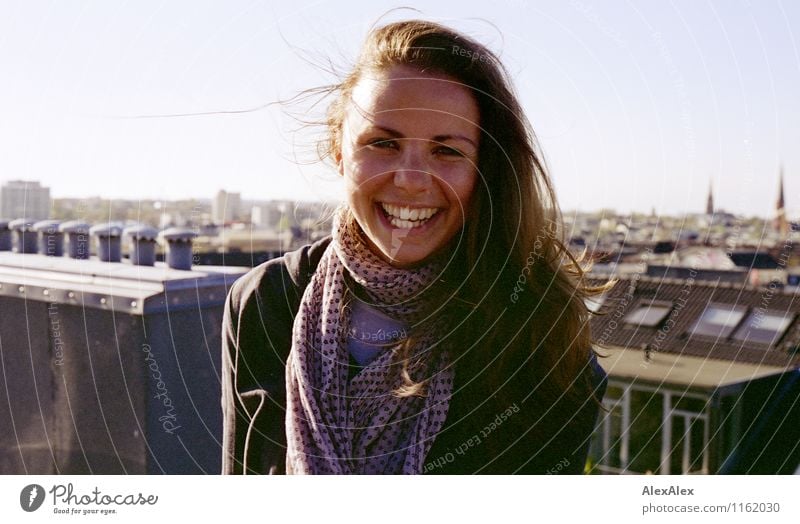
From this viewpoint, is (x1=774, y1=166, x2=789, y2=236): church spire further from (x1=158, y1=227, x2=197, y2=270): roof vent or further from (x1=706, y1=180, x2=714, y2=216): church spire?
(x1=158, y1=227, x2=197, y2=270): roof vent

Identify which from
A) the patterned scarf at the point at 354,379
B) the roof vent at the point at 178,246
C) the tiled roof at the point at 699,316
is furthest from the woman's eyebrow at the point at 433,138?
the tiled roof at the point at 699,316

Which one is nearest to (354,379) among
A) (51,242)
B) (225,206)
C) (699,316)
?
(225,206)

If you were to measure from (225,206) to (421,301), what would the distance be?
0.32 meters

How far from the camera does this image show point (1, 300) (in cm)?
106

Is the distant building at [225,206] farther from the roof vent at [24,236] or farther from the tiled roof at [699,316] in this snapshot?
the tiled roof at [699,316]

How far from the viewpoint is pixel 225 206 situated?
1015 millimetres

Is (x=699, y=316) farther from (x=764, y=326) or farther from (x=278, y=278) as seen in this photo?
(x=278, y=278)

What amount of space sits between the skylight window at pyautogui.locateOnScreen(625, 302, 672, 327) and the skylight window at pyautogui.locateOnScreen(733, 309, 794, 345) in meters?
0.41

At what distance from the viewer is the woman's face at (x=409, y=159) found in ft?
2.67
